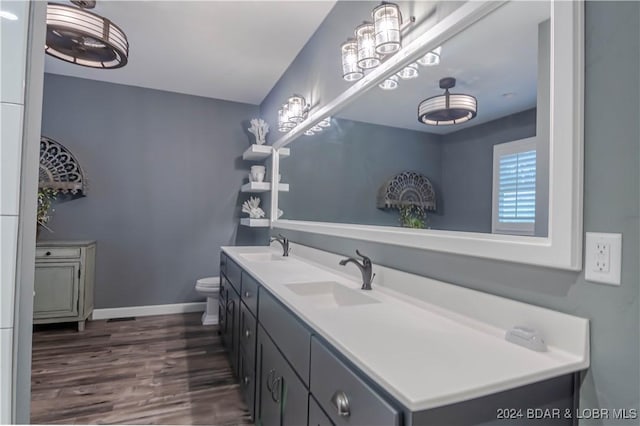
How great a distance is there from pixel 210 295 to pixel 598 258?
11.1 ft

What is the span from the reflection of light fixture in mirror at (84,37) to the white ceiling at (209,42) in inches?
12.7

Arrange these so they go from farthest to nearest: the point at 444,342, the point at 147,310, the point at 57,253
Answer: the point at 147,310 < the point at 57,253 < the point at 444,342

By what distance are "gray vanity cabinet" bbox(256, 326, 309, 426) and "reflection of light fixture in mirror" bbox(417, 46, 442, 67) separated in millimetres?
1343

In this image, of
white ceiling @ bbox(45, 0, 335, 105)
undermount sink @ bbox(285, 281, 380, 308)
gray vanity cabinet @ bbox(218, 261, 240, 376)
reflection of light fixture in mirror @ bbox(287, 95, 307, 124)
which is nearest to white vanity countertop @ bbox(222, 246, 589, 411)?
undermount sink @ bbox(285, 281, 380, 308)

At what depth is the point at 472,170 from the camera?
4.04ft

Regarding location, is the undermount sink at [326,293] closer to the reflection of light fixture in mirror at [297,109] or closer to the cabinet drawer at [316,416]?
the cabinet drawer at [316,416]

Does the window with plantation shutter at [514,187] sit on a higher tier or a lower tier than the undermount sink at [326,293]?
higher

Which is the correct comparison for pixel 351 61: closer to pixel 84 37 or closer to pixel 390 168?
pixel 390 168

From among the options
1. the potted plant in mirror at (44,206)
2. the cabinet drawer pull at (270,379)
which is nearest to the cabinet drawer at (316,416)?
the cabinet drawer pull at (270,379)

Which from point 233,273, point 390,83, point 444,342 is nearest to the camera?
point 444,342

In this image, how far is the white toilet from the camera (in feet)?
11.5

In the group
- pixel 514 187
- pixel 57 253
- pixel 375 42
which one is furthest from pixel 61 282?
Result: pixel 514 187

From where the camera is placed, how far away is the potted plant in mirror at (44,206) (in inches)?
129

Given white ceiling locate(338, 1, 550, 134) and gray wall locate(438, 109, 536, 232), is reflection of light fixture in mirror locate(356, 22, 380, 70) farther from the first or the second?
gray wall locate(438, 109, 536, 232)
